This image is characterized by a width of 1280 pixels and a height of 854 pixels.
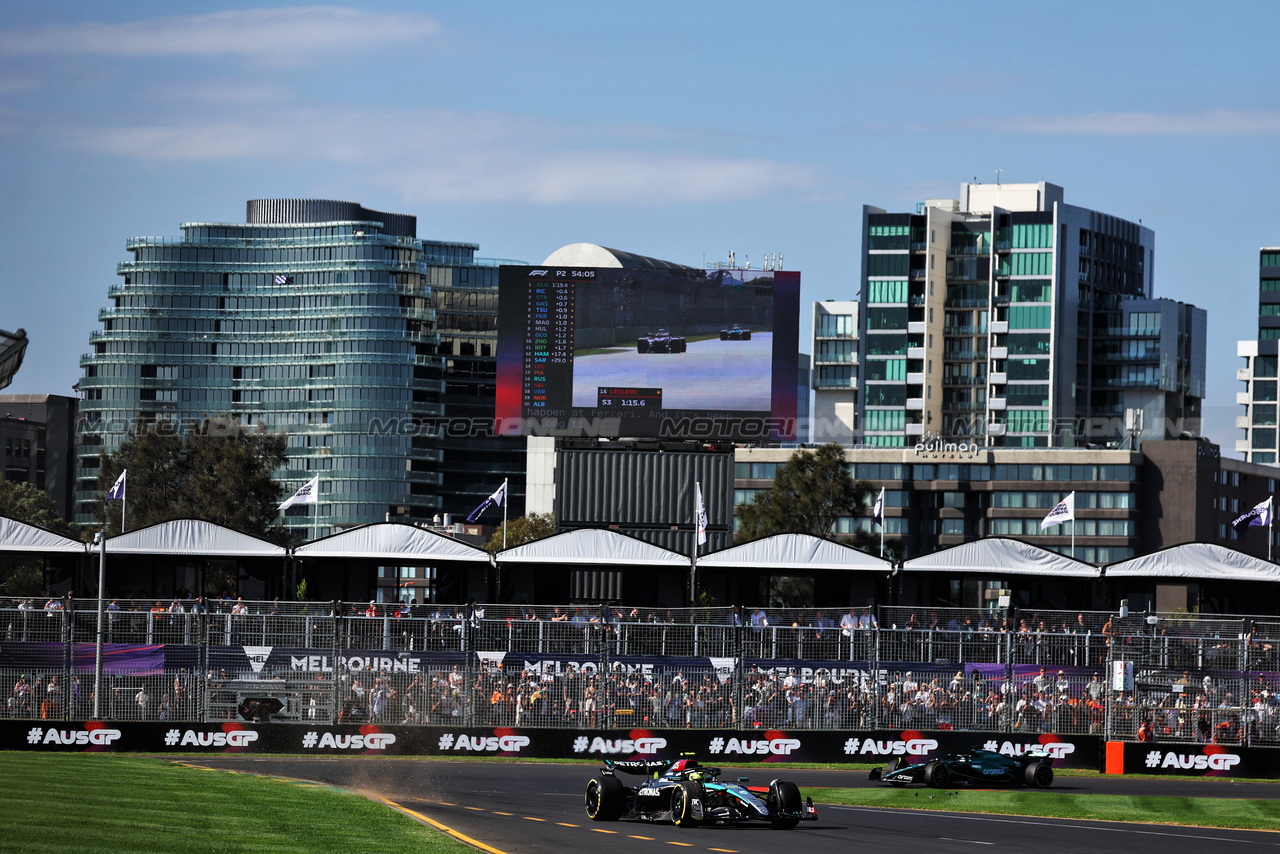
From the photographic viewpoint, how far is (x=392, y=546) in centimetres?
6178

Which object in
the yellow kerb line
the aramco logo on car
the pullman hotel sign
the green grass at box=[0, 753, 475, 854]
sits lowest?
the aramco logo on car

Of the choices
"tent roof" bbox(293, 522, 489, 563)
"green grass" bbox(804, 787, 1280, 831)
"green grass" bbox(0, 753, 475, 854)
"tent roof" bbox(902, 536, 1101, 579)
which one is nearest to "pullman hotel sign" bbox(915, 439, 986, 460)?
"tent roof" bbox(902, 536, 1101, 579)

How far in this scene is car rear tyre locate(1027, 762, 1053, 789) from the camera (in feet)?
127

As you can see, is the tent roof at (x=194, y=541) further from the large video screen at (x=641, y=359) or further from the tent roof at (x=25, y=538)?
the large video screen at (x=641, y=359)

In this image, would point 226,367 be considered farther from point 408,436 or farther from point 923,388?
point 923,388

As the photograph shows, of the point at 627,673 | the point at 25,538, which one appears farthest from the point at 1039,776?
the point at 25,538

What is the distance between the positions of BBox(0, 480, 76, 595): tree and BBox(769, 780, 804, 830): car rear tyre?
2750 inches

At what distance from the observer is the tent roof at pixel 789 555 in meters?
61.7

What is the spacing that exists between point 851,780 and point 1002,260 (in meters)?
133

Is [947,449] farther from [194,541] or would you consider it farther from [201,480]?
[194,541]

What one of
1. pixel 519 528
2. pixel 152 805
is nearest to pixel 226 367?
pixel 519 528

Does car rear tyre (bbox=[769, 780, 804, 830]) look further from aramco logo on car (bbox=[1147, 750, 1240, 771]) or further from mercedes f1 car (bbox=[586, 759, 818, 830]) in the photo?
aramco logo on car (bbox=[1147, 750, 1240, 771])

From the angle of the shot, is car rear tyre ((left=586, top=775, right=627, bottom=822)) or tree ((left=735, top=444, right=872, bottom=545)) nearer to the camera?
car rear tyre ((left=586, top=775, right=627, bottom=822))

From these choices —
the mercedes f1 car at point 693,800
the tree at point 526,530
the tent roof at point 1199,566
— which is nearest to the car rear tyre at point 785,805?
the mercedes f1 car at point 693,800
